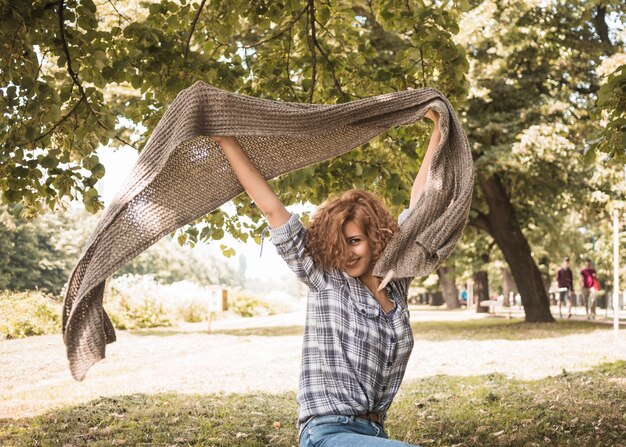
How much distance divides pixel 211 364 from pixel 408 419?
6.70m

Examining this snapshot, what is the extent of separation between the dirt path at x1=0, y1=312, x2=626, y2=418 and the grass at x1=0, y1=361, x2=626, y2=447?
3.13 feet

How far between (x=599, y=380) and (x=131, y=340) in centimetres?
1238

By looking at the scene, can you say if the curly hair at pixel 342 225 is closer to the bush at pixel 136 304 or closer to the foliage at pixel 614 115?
the foliage at pixel 614 115

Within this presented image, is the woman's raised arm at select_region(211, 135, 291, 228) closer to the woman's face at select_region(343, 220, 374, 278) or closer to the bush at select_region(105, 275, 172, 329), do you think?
the woman's face at select_region(343, 220, 374, 278)

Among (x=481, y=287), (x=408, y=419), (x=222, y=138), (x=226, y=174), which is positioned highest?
(x=222, y=138)

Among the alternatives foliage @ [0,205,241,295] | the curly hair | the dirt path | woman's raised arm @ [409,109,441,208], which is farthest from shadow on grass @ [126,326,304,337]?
the curly hair

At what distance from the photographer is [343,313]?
10.4ft

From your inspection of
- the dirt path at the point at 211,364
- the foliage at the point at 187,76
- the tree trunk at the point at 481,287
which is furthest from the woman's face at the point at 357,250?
the tree trunk at the point at 481,287

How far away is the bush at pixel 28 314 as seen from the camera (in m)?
18.4

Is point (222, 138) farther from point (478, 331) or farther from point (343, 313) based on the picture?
point (478, 331)

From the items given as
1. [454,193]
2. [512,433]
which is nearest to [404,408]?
[512,433]

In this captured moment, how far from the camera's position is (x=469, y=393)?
9859 millimetres

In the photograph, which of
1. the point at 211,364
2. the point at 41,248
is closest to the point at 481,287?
the point at 41,248

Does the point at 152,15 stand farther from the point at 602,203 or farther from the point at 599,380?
the point at 602,203
